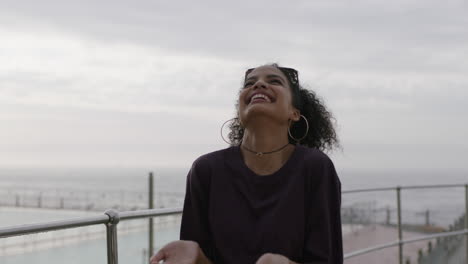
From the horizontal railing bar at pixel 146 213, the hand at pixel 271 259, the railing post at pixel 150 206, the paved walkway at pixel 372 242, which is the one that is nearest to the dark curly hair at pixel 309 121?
the hand at pixel 271 259

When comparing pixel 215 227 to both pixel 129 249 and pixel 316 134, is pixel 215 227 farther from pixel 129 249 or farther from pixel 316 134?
pixel 129 249

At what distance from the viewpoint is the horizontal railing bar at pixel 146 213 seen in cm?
213

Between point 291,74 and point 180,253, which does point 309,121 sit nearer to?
point 291,74

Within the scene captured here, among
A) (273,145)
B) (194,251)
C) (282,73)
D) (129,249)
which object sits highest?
(282,73)

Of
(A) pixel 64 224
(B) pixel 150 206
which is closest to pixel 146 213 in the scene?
(A) pixel 64 224

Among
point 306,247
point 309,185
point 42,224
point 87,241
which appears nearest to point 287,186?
point 309,185

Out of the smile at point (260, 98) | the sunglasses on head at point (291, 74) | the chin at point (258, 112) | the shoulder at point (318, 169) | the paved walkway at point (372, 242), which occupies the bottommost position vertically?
the paved walkway at point (372, 242)

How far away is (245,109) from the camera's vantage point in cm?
152

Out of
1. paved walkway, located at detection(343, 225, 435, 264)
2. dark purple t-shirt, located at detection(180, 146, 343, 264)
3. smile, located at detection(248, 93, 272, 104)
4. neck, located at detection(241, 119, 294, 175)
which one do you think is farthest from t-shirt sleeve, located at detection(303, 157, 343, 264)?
paved walkway, located at detection(343, 225, 435, 264)

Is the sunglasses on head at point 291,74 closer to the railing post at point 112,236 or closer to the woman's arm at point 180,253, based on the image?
the woman's arm at point 180,253

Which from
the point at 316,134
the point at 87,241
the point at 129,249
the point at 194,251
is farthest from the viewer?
the point at 129,249

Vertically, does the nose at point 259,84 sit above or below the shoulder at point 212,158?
above

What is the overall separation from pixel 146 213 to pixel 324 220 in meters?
1.02

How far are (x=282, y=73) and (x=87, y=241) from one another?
1.65m
